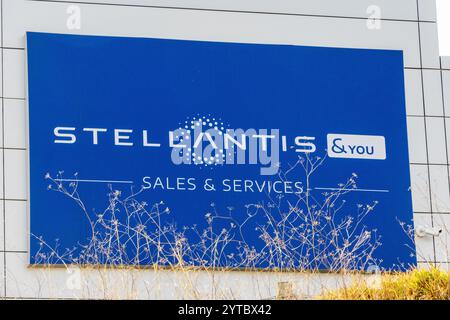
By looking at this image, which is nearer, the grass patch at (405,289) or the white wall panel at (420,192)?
the grass patch at (405,289)

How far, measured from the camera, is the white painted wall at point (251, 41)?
56.5ft

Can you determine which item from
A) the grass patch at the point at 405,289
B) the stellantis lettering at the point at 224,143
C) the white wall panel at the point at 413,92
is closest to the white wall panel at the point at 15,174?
the stellantis lettering at the point at 224,143

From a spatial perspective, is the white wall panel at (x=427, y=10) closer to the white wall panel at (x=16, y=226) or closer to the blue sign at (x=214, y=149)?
the blue sign at (x=214, y=149)

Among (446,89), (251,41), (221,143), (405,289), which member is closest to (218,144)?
(221,143)

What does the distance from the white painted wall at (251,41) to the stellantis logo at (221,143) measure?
95cm

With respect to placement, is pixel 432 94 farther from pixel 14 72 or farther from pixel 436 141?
pixel 14 72

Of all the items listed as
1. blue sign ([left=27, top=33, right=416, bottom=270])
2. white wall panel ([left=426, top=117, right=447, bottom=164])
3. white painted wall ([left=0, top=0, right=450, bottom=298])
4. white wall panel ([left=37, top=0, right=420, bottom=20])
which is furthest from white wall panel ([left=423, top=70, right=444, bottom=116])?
white wall panel ([left=37, top=0, right=420, bottom=20])

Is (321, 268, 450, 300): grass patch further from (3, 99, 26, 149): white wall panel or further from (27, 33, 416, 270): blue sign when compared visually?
(3, 99, 26, 149): white wall panel

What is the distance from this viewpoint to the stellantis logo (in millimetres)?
17594

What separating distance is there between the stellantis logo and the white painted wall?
0.95 m

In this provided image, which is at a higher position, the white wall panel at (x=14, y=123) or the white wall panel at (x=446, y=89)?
the white wall panel at (x=446, y=89)

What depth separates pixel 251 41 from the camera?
737 inches
